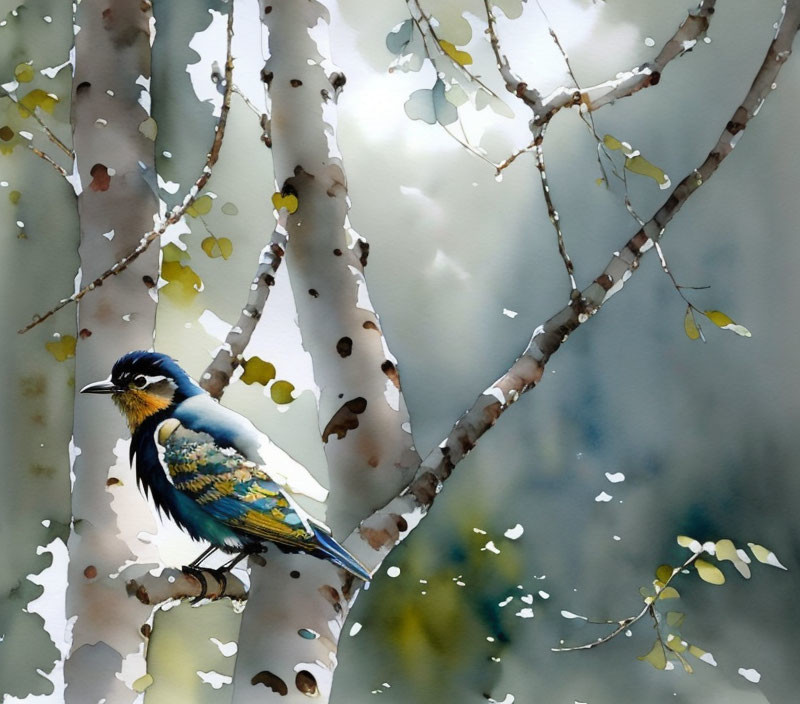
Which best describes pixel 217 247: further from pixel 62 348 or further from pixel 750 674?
pixel 750 674

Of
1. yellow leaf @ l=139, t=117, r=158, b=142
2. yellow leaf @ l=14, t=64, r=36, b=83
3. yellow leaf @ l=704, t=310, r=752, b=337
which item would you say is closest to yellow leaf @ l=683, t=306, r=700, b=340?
yellow leaf @ l=704, t=310, r=752, b=337

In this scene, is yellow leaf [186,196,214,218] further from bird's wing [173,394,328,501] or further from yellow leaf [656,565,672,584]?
yellow leaf [656,565,672,584]

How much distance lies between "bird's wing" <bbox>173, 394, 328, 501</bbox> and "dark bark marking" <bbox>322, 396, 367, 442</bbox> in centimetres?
7

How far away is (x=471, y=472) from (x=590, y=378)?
221 millimetres

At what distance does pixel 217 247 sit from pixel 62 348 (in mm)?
268

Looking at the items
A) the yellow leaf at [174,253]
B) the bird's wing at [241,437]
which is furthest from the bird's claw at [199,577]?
the yellow leaf at [174,253]

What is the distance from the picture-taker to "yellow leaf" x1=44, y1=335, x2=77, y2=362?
1.28 m

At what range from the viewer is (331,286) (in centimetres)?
99

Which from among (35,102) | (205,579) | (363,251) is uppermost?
(35,102)

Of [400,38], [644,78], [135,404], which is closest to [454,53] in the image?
[400,38]

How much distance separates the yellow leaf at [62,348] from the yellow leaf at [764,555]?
0.96 meters

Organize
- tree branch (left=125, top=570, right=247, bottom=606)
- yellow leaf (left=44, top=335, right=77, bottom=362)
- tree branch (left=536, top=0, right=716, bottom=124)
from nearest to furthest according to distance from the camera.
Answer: tree branch (left=125, top=570, right=247, bottom=606) < tree branch (left=536, top=0, right=716, bottom=124) < yellow leaf (left=44, top=335, right=77, bottom=362)

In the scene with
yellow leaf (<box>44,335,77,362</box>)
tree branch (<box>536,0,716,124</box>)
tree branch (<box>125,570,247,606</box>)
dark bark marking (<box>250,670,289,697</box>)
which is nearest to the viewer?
dark bark marking (<box>250,670,289,697</box>)

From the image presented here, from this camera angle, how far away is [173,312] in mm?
1270
